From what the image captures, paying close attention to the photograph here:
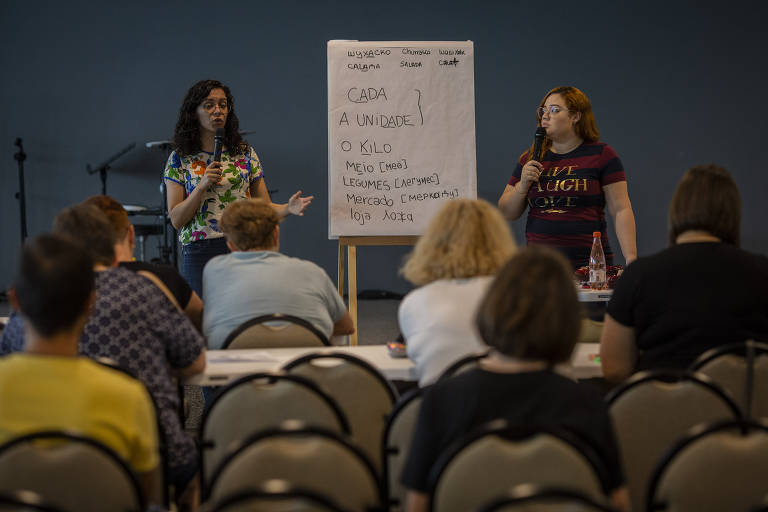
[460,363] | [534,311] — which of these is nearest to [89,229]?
[460,363]

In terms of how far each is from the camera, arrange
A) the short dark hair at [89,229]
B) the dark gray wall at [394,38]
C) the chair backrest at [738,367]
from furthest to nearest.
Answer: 1. the dark gray wall at [394,38]
2. the short dark hair at [89,229]
3. the chair backrest at [738,367]

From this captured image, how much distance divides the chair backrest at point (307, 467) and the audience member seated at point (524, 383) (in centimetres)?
11

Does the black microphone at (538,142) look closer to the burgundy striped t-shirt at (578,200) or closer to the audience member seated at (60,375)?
the burgundy striped t-shirt at (578,200)

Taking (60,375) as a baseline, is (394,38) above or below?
above

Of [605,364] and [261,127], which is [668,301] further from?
[261,127]

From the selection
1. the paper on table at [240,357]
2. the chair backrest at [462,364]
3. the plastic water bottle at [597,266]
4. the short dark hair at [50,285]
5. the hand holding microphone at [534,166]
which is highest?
the hand holding microphone at [534,166]

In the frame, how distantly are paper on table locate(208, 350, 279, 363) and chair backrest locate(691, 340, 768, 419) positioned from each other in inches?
A: 52.5

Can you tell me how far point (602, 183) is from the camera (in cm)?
361

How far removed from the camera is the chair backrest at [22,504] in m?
1.25

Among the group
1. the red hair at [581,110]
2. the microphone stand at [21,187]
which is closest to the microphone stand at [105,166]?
the microphone stand at [21,187]

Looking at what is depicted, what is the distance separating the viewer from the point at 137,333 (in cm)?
206

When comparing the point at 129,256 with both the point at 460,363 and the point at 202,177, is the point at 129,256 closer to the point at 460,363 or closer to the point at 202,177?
the point at 202,177

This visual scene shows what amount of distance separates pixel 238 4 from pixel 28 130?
245cm

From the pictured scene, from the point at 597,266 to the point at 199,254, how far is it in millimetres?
1961
